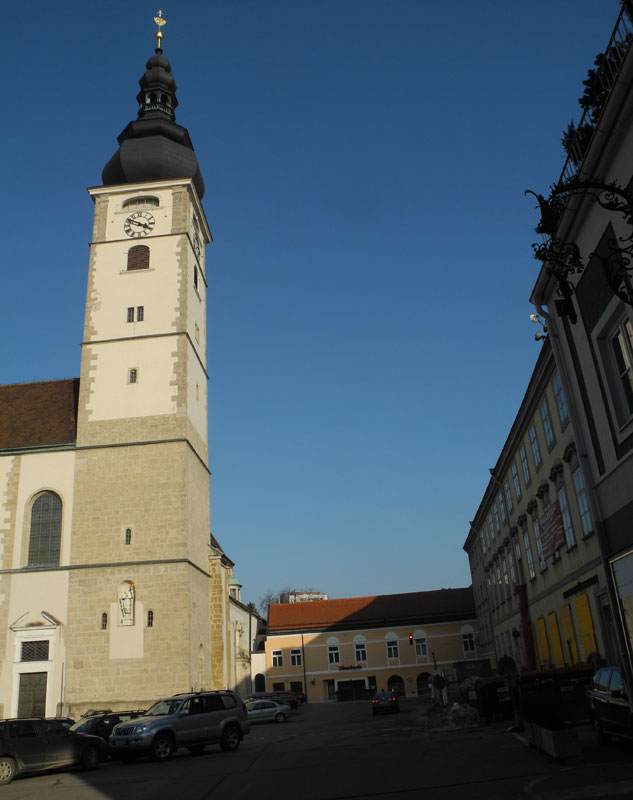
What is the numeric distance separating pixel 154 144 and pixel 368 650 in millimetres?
46274

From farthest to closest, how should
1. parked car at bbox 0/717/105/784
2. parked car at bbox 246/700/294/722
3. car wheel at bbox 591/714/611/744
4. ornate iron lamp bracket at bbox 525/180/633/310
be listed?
parked car at bbox 246/700/294/722 → parked car at bbox 0/717/105/784 → car wheel at bbox 591/714/611/744 → ornate iron lamp bracket at bbox 525/180/633/310

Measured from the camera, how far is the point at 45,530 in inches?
1193

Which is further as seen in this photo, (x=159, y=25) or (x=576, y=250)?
(x=159, y=25)

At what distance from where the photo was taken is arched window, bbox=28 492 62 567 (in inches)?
1177

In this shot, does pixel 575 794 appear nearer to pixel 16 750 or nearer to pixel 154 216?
pixel 16 750

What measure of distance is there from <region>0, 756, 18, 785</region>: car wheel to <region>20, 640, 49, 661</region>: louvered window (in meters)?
12.6

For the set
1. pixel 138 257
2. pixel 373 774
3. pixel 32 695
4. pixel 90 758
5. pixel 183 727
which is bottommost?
pixel 373 774

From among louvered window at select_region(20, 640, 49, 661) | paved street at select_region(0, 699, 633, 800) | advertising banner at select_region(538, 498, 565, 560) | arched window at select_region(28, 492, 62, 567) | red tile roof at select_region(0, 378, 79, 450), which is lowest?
paved street at select_region(0, 699, 633, 800)

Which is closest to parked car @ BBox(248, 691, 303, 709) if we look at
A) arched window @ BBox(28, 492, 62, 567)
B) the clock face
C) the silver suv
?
arched window @ BBox(28, 492, 62, 567)

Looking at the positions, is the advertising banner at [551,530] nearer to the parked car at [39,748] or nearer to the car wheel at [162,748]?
the car wheel at [162,748]

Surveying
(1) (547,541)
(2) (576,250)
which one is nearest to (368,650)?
(1) (547,541)

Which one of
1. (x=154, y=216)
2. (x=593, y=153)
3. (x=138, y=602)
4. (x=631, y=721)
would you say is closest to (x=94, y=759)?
(x=138, y=602)

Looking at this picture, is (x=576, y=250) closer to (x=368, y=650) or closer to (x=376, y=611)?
(x=368, y=650)

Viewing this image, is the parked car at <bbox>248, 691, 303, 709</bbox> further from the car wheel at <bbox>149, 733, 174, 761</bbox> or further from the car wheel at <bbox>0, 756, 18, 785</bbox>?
the car wheel at <bbox>0, 756, 18, 785</bbox>
